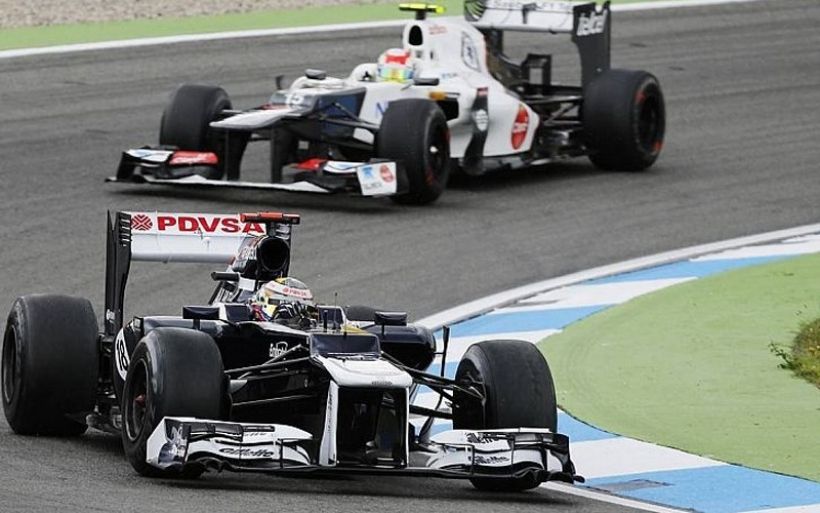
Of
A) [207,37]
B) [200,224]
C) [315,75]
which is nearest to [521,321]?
[200,224]

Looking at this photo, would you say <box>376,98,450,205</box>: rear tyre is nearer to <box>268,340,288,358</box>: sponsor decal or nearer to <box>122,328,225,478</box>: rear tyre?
<box>268,340,288,358</box>: sponsor decal

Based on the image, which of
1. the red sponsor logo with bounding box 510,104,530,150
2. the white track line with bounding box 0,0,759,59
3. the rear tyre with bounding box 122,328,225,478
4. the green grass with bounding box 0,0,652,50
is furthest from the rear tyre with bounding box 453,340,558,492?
the green grass with bounding box 0,0,652,50

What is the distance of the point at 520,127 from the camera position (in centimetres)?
1934

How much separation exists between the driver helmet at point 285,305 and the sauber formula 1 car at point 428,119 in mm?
7354

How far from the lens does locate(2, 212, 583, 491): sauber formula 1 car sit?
348 inches

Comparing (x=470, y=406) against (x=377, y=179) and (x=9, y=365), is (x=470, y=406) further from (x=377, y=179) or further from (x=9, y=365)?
(x=377, y=179)

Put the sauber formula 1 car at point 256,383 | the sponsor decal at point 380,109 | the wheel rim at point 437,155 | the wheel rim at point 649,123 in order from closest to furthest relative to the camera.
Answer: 1. the sauber formula 1 car at point 256,383
2. the wheel rim at point 437,155
3. the sponsor decal at point 380,109
4. the wheel rim at point 649,123

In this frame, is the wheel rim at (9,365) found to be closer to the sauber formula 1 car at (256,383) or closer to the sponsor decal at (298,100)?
the sauber formula 1 car at (256,383)

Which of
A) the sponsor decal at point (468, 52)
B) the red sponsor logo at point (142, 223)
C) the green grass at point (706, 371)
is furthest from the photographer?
the sponsor decal at point (468, 52)

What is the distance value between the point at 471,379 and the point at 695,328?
3759mm

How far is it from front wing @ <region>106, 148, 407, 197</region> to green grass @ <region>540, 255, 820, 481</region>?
3437mm

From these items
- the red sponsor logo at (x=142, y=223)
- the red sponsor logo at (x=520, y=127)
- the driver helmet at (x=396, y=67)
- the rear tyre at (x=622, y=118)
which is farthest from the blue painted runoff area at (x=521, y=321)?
the rear tyre at (x=622, y=118)

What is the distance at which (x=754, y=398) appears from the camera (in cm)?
1116

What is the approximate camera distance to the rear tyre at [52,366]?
9984mm
